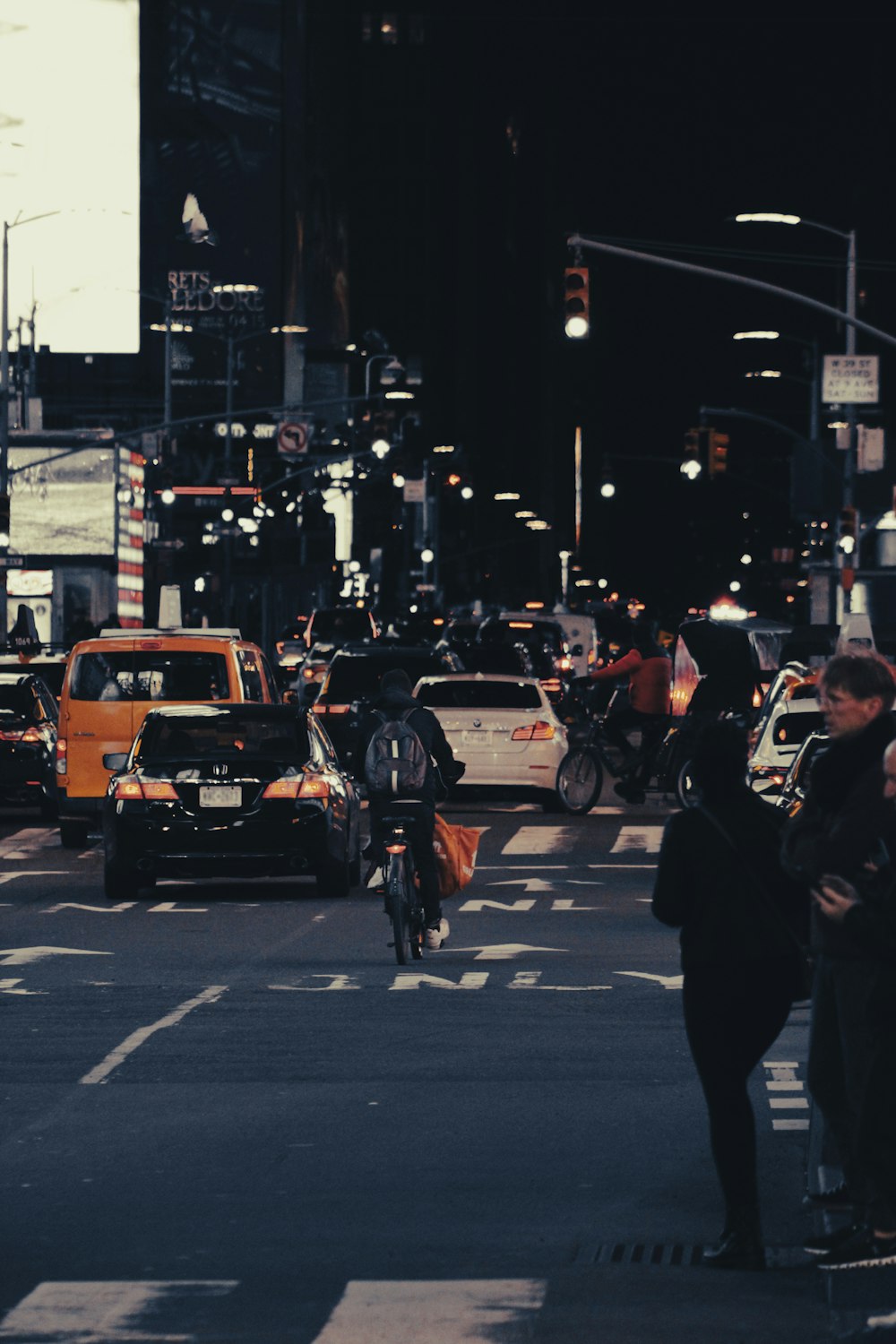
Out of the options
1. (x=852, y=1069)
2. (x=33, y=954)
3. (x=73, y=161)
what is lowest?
(x=33, y=954)

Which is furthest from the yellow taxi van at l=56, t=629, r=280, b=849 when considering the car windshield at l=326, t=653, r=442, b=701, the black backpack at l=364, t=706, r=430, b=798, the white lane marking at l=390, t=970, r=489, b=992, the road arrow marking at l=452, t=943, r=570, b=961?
the white lane marking at l=390, t=970, r=489, b=992

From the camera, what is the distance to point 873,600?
72125mm

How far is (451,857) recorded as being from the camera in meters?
16.2

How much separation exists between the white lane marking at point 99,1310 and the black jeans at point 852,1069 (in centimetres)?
184

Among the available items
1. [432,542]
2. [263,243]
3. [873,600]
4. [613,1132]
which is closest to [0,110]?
[263,243]

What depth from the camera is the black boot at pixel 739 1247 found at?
748 cm

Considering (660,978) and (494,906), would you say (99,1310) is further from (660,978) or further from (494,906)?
(494,906)

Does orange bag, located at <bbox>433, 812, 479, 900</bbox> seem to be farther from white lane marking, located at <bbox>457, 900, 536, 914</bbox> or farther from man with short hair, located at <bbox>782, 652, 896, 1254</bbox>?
man with short hair, located at <bbox>782, 652, 896, 1254</bbox>

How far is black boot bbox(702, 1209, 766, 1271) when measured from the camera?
24.5ft

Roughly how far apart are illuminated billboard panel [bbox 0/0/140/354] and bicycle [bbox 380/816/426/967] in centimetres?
9759

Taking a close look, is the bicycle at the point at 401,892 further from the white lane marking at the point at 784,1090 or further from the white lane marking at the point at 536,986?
the white lane marking at the point at 784,1090

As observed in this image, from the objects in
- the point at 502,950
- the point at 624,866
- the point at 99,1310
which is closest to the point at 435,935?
the point at 502,950

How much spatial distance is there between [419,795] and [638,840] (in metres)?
9.96

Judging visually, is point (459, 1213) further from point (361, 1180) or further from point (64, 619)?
point (64, 619)
